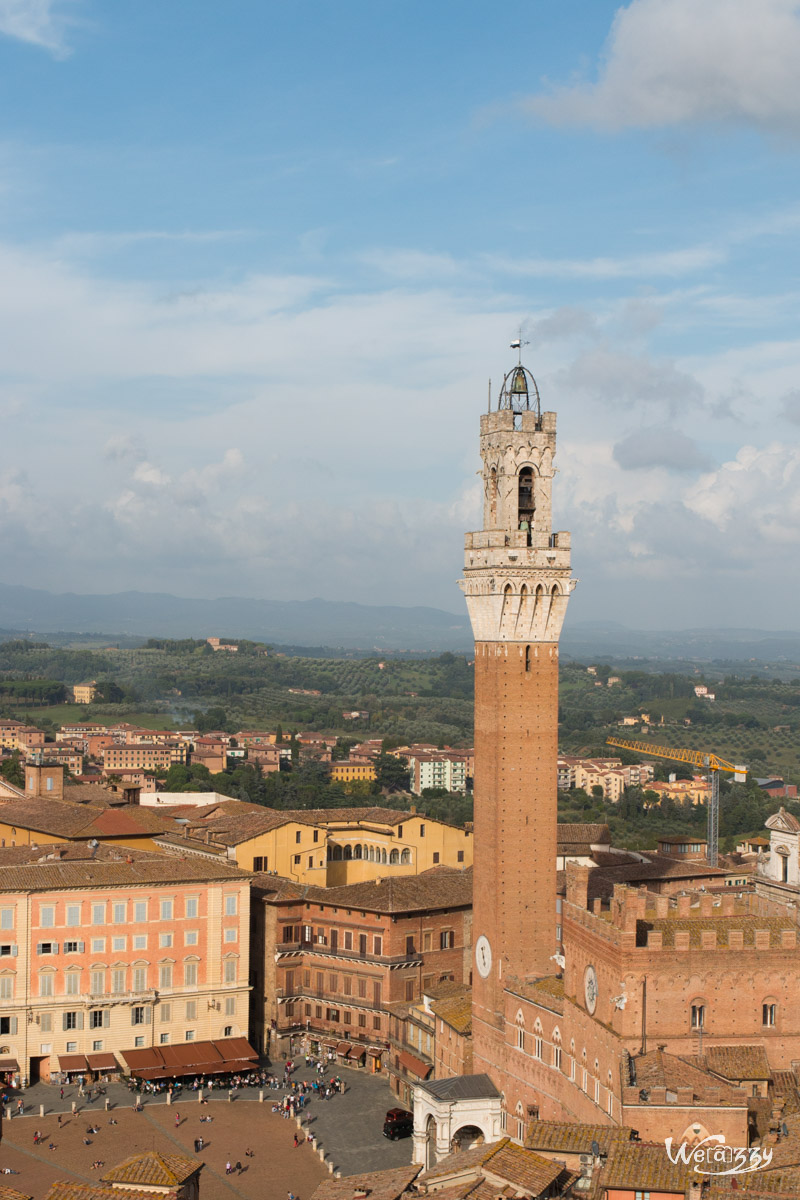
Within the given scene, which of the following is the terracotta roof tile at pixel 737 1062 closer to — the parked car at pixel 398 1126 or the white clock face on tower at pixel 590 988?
the white clock face on tower at pixel 590 988

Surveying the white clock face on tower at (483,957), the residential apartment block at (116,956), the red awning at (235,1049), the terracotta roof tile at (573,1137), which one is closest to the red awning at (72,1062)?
the residential apartment block at (116,956)

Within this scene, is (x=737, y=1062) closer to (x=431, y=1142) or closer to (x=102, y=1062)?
(x=431, y=1142)

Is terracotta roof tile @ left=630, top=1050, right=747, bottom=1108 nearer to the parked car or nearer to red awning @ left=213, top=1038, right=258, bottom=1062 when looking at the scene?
the parked car

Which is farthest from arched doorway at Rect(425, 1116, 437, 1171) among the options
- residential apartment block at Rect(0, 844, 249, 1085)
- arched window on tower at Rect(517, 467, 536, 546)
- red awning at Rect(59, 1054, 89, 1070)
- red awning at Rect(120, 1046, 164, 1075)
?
arched window on tower at Rect(517, 467, 536, 546)

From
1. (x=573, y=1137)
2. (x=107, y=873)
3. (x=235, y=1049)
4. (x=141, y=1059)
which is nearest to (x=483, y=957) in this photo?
(x=235, y=1049)

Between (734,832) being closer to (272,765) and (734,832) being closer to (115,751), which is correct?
(272,765)

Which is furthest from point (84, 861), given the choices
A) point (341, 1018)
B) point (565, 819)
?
point (565, 819)

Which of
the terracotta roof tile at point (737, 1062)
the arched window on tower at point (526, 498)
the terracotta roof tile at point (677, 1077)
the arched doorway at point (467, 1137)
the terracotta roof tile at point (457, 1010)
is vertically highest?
the arched window on tower at point (526, 498)
